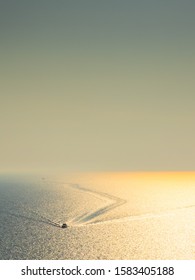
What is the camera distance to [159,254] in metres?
24.6

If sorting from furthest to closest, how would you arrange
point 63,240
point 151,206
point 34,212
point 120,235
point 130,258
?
1. point 151,206
2. point 34,212
3. point 120,235
4. point 63,240
5. point 130,258

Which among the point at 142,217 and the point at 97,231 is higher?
the point at 142,217

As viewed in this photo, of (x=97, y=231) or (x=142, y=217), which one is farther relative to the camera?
(x=142, y=217)

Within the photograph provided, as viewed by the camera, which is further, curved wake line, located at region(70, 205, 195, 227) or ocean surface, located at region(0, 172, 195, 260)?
curved wake line, located at region(70, 205, 195, 227)

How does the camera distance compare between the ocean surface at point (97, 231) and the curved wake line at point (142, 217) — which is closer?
the ocean surface at point (97, 231)

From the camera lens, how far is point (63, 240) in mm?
27984
